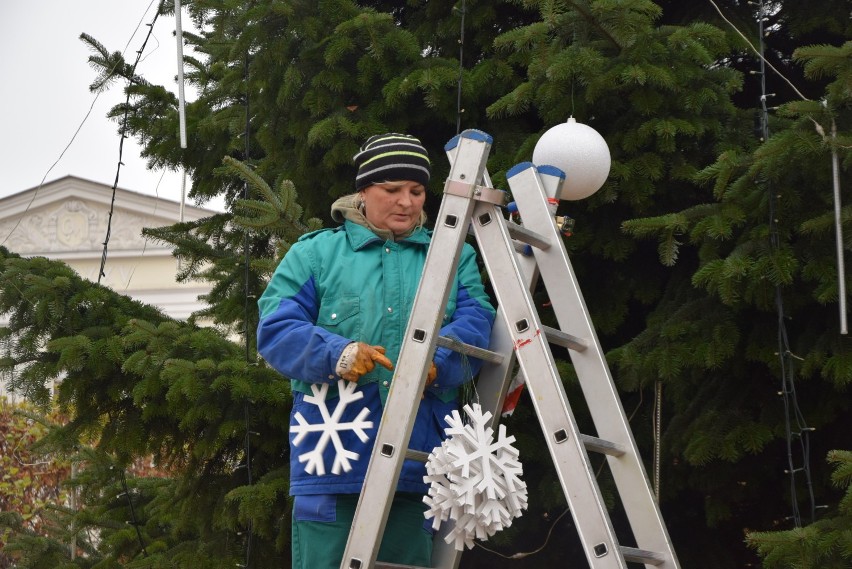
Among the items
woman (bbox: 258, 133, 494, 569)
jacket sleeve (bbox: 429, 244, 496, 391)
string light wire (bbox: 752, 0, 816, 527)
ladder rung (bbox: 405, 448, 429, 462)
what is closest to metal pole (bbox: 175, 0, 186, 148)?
woman (bbox: 258, 133, 494, 569)

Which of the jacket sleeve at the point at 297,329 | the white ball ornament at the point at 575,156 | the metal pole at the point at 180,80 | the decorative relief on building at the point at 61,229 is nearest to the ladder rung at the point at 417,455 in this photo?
the jacket sleeve at the point at 297,329

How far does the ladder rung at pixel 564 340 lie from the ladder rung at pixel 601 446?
0.90 ft

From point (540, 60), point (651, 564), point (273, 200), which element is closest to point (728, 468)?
point (651, 564)

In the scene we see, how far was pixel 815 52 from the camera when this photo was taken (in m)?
3.42

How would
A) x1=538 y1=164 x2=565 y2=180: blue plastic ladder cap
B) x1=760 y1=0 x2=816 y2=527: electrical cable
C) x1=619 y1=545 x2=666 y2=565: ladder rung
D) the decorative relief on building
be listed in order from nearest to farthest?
x1=619 y1=545 x2=666 y2=565: ladder rung, x1=538 y1=164 x2=565 y2=180: blue plastic ladder cap, x1=760 y1=0 x2=816 y2=527: electrical cable, the decorative relief on building

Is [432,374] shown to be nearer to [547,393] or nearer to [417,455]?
[417,455]

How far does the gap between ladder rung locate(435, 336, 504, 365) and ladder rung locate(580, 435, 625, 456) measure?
36cm

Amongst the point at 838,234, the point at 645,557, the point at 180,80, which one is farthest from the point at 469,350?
the point at 180,80

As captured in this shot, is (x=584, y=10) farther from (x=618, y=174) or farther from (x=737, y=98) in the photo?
A: (x=737, y=98)

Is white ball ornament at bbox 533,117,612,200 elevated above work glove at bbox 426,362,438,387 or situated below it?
above

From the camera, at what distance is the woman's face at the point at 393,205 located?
3227 mm

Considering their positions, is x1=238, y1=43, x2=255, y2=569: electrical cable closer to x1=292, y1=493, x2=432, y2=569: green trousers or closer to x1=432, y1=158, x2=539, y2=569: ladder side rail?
x1=292, y1=493, x2=432, y2=569: green trousers

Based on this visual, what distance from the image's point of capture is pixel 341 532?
309cm

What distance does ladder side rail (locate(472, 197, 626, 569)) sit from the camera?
2.77 metres
